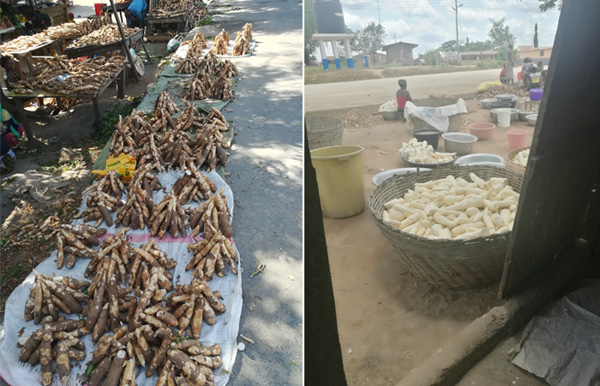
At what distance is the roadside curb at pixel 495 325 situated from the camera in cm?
320

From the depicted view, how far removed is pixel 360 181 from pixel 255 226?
203 centimetres

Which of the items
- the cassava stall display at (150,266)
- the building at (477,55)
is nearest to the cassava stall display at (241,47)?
the cassava stall display at (150,266)

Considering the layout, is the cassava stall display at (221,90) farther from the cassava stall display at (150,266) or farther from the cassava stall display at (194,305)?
the cassava stall display at (194,305)

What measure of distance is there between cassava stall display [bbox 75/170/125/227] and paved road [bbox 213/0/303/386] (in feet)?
3.57

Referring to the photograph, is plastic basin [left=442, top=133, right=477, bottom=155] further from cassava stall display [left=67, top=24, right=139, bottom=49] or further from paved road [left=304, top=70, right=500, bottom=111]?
cassava stall display [left=67, top=24, right=139, bottom=49]

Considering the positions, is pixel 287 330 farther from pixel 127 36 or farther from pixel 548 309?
pixel 127 36

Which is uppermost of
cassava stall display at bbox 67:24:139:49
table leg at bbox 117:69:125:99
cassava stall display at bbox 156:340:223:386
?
cassava stall display at bbox 67:24:139:49

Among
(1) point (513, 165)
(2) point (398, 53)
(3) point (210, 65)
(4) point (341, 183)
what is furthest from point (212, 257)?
(2) point (398, 53)

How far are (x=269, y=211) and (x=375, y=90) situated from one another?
40.6 feet

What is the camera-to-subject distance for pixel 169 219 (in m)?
4.07

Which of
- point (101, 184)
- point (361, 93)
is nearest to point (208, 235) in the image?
point (101, 184)

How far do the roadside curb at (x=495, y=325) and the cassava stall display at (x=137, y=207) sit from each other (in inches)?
98.0

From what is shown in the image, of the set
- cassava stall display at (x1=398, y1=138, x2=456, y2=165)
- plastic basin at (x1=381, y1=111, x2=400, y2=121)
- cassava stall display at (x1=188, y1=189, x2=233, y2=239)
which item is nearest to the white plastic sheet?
cassava stall display at (x1=188, y1=189, x2=233, y2=239)

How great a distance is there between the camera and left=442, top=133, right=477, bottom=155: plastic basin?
7.55m
